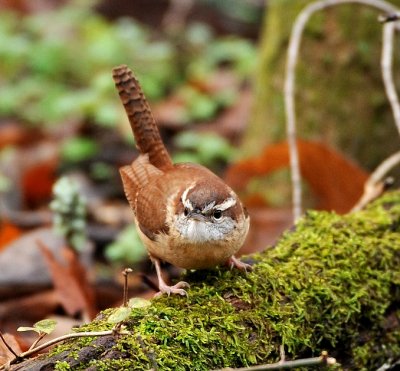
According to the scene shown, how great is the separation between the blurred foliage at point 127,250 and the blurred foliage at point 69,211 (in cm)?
111

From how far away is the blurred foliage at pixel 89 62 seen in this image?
339 inches

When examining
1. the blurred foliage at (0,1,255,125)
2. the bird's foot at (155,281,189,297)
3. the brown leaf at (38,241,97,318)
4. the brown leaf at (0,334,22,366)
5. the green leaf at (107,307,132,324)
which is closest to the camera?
the green leaf at (107,307,132,324)

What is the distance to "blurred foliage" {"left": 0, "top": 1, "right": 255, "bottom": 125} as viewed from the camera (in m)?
8.62

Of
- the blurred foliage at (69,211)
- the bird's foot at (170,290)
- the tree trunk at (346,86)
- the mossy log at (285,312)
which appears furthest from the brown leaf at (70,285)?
the tree trunk at (346,86)

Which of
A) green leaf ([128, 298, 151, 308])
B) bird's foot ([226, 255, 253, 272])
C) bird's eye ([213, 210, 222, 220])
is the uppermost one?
bird's eye ([213, 210, 222, 220])

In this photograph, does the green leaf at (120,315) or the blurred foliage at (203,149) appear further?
the blurred foliage at (203,149)

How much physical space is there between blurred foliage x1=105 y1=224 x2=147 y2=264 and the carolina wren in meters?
2.26

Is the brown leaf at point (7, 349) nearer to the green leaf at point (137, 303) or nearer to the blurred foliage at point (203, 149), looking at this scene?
the green leaf at point (137, 303)

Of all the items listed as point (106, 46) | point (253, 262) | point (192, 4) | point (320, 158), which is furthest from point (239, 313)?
point (192, 4)

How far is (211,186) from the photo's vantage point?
10.6 feet

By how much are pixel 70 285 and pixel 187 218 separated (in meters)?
1.35

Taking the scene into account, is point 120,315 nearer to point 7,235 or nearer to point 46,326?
point 46,326

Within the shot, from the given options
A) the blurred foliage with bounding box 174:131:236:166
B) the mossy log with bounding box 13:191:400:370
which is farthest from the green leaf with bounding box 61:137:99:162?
the mossy log with bounding box 13:191:400:370

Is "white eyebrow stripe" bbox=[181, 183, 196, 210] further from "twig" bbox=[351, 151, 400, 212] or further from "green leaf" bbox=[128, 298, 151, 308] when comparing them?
"twig" bbox=[351, 151, 400, 212]
